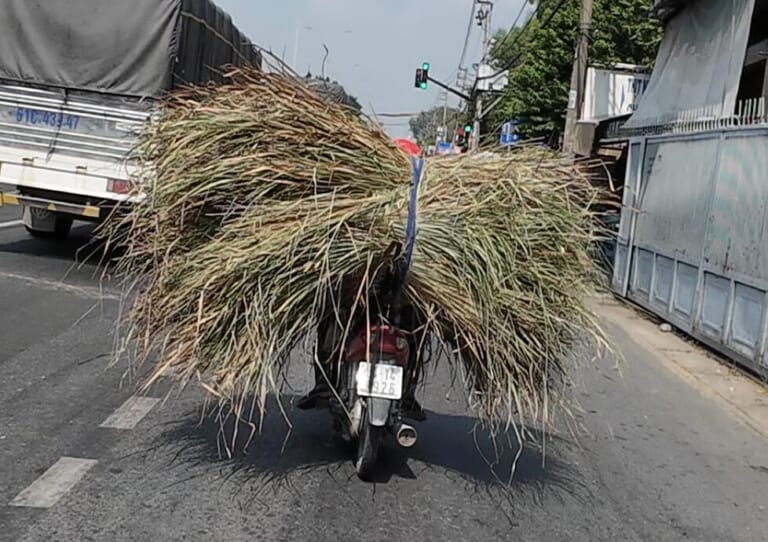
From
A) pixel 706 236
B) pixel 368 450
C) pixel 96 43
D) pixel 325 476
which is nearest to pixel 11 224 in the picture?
pixel 96 43

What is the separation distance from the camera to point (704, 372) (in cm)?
917

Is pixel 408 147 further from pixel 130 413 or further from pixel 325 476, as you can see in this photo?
pixel 130 413

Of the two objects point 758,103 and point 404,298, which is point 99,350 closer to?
point 404,298

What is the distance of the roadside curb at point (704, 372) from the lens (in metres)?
7.70

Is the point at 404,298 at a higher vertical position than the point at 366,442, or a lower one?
higher

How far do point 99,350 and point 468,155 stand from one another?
4.03 m

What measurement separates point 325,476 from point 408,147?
1.76 m

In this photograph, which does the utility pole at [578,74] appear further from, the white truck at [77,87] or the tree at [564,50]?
the tree at [564,50]

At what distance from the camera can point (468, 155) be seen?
4723 mm

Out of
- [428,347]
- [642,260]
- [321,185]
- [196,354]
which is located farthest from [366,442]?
[642,260]

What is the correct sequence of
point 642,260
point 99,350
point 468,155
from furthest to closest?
point 642,260 < point 99,350 < point 468,155

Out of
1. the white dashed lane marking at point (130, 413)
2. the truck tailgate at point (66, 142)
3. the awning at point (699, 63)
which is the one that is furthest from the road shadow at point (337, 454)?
the awning at point (699, 63)

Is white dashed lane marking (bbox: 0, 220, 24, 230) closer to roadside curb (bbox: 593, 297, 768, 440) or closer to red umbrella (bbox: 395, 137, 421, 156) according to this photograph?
roadside curb (bbox: 593, 297, 768, 440)

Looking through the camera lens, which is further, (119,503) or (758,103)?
(758,103)
